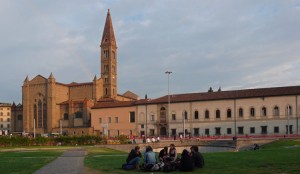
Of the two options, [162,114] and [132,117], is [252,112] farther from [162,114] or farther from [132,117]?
[132,117]

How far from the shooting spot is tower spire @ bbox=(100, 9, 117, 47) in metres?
113

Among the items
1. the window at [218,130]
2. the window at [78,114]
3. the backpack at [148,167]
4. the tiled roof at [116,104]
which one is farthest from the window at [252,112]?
the backpack at [148,167]

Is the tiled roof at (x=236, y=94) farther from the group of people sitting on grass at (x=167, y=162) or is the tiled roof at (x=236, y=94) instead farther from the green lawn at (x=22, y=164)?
the group of people sitting on grass at (x=167, y=162)

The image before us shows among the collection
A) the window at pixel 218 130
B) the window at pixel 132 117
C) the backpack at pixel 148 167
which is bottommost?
the window at pixel 218 130

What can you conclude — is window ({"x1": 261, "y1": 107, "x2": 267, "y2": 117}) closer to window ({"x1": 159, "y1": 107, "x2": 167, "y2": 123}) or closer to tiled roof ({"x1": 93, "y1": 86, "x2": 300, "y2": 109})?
tiled roof ({"x1": 93, "y1": 86, "x2": 300, "y2": 109})

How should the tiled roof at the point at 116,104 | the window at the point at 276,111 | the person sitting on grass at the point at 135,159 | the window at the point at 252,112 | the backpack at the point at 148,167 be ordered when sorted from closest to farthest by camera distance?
the backpack at the point at 148,167 → the person sitting on grass at the point at 135,159 → the window at the point at 276,111 → the window at the point at 252,112 → the tiled roof at the point at 116,104

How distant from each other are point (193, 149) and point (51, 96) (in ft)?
280

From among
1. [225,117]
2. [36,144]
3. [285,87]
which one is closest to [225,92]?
[225,117]

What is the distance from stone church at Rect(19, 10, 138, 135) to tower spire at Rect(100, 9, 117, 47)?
139 inches

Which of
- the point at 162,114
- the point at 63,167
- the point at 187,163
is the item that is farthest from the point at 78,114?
the point at 187,163

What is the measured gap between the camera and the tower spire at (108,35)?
370ft

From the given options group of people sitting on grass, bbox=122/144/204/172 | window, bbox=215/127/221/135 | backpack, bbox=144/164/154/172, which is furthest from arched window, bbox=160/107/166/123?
backpack, bbox=144/164/154/172

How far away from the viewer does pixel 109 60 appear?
111688 mm

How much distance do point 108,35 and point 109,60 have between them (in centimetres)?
751
